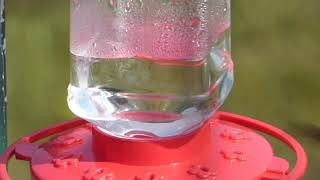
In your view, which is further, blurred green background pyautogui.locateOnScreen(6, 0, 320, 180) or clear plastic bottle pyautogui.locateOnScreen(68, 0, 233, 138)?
Result: blurred green background pyautogui.locateOnScreen(6, 0, 320, 180)

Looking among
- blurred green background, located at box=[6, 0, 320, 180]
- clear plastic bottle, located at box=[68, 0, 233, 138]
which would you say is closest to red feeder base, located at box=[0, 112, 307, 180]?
clear plastic bottle, located at box=[68, 0, 233, 138]

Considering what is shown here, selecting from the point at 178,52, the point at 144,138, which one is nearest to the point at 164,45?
the point at 178,52

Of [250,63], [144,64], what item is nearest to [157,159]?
[144,64]

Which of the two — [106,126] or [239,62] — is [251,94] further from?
[106,126]

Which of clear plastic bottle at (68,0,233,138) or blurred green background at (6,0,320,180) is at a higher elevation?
clear plastic bottle at (68,0,233,138)

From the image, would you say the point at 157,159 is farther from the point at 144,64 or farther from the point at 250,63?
the point at 250,63

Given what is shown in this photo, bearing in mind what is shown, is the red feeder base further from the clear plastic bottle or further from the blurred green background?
the blurred green background
